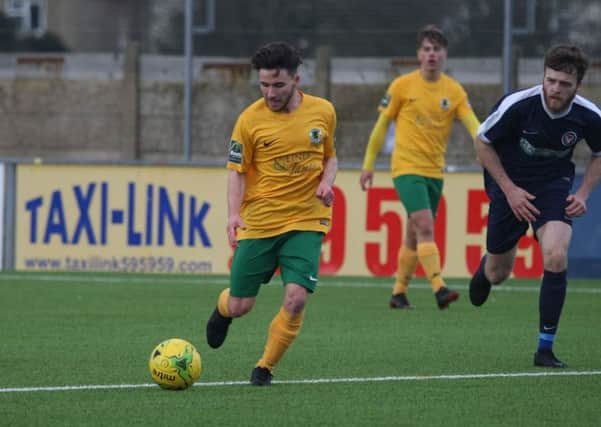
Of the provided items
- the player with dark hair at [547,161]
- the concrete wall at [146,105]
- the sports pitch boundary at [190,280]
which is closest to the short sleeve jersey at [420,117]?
the sports pitch boundary at [190,280]

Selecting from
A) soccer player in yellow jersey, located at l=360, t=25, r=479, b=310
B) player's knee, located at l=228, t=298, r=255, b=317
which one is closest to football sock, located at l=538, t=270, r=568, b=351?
player's knee, located at l=228, t=298, r=255, b=317

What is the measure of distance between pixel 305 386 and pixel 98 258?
895cm

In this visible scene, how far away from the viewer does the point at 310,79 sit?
63.3 feet

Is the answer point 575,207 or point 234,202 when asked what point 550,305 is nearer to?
point 575,207

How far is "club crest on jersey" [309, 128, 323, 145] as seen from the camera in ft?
24.6

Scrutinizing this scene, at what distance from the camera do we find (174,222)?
15820 millimetres

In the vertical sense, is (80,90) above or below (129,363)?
above

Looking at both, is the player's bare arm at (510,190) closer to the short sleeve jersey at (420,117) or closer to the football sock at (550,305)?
the football sock at (550,305)

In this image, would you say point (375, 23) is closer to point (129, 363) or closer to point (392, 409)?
point (129, 363)

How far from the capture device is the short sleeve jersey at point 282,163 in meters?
7.49

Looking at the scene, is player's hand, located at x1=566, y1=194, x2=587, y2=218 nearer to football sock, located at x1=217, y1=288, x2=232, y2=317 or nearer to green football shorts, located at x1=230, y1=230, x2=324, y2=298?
green football shorts, located at x1=230, y1=230, x2=324, y2=298

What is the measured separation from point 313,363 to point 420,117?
422 cm

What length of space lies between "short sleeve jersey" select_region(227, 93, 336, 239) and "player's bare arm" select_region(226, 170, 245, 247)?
5 centimetres

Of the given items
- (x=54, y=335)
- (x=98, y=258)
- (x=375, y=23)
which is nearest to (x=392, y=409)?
(x=54, y=335)
